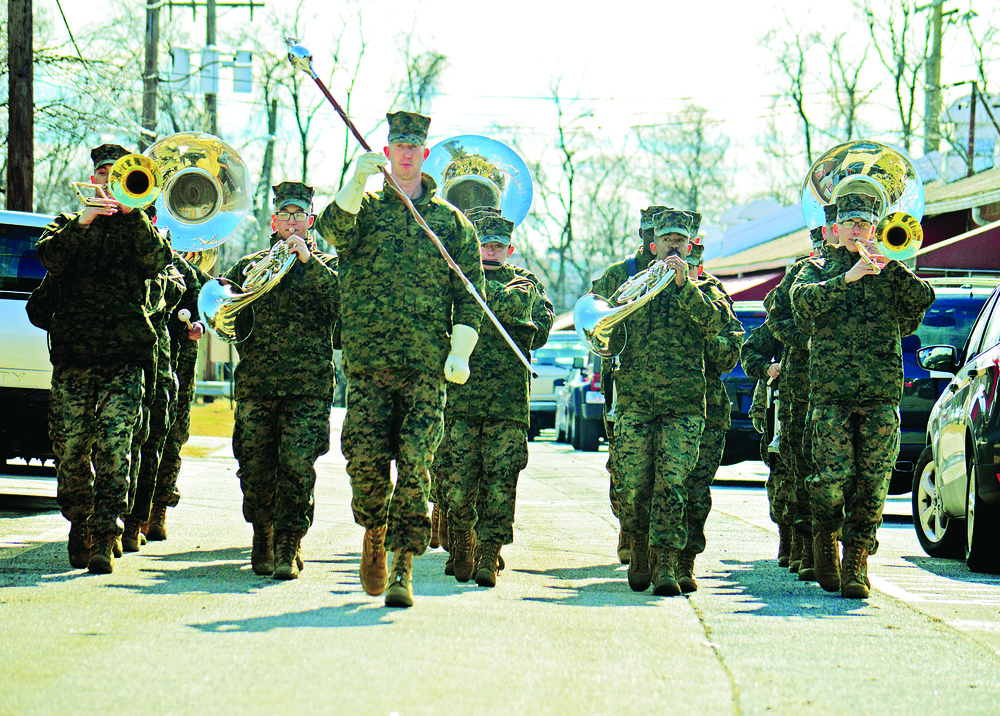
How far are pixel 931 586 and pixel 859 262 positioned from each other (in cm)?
193

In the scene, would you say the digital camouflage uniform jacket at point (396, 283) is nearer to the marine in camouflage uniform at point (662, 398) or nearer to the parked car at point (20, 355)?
the marine in camouflage uniform at point (662, 398)

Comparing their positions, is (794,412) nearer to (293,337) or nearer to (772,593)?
(772,593)

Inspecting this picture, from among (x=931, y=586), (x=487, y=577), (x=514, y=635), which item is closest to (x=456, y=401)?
(x=487, y=577)

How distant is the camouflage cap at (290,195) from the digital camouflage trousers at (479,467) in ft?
4.88

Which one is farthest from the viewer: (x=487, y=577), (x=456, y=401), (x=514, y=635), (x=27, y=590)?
(x=456, y=401)

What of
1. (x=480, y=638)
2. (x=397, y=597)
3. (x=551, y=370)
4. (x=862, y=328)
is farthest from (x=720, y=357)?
(x=551, y=370)

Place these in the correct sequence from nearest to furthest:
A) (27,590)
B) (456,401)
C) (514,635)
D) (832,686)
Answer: (832,686), (514,635), (27,590), (456,401)

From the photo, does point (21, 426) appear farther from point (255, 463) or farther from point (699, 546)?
point (699, 546)

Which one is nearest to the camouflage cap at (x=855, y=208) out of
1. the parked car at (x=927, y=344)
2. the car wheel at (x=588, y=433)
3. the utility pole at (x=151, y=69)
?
the parked car at (x=927, y=344)

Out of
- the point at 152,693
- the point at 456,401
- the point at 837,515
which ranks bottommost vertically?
the point at 152,693

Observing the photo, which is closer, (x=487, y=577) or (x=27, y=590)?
(x=27, y=590)

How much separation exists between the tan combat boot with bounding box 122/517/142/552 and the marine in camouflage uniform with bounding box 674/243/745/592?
126 inches

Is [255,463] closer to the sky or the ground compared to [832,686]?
closer to the sky

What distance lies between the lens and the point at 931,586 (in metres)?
7.32
